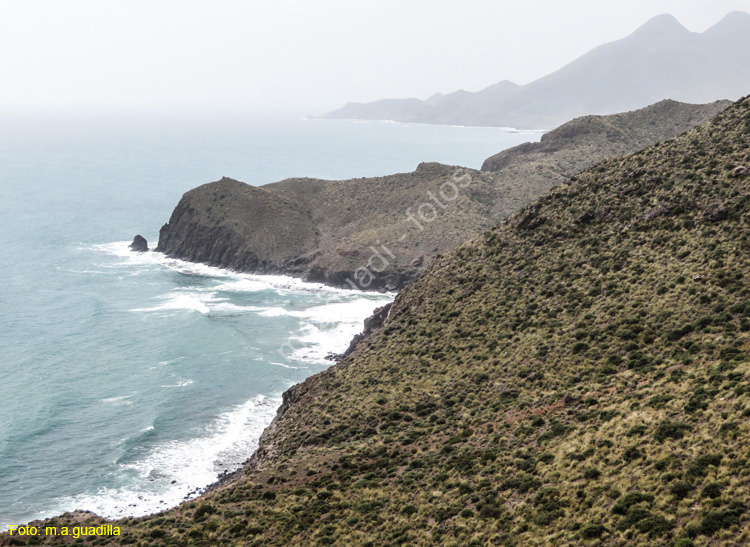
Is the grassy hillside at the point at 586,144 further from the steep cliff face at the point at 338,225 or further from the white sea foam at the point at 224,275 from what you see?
the white sea foam at the point at 224,275

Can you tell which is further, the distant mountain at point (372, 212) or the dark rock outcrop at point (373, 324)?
the distant mountain at point (372, 212)

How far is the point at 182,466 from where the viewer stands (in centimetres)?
6016

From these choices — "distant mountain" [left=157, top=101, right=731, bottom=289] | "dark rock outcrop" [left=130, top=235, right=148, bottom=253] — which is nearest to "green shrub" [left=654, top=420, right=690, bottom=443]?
"distant mountain" [left=157, top=101, right=731, bottom=289]

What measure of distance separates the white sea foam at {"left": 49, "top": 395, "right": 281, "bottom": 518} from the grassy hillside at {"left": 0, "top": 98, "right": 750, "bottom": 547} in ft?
18.9

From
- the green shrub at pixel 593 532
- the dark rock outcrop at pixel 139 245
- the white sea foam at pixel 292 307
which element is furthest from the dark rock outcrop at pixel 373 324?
the dark rock outcrop at pixel 139 245

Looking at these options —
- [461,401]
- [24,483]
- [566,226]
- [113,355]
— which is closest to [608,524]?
[461,401]

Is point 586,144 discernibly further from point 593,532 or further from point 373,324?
point 593,532

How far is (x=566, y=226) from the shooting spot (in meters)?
65.9

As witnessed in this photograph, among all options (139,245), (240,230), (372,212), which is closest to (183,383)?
(240,230)

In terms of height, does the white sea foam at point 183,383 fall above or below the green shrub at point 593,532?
below

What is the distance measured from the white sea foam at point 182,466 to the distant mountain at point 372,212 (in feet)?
180

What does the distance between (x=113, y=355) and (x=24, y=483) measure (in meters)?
30.6

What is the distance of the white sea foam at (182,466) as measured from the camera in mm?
54094

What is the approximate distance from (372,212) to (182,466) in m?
93.7
